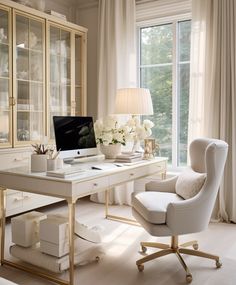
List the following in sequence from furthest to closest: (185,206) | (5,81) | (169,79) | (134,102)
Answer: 1. (169,79)
2. (5,81)
3. (134,102)
4. (185,206)

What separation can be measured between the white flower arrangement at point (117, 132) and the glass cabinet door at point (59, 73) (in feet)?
3.58

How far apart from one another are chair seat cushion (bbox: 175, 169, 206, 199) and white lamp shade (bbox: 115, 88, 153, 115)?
2.37 feet

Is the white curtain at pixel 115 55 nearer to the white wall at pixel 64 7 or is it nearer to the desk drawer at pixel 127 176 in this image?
the white wall at pixel 64 7

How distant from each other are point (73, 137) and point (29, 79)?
127cm

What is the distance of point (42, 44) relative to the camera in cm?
400

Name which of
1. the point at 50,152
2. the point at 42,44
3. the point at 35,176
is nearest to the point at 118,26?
the point at 42,44

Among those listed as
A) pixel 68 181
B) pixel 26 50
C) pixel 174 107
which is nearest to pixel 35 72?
pixel 26 50

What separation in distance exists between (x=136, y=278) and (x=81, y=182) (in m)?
0.81

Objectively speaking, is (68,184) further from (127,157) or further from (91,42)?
(91,42)

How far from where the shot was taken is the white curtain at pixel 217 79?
3.64 m

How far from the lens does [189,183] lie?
2.68m

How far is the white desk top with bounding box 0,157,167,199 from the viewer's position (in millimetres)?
2227

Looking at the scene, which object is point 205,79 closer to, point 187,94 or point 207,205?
point 187,94

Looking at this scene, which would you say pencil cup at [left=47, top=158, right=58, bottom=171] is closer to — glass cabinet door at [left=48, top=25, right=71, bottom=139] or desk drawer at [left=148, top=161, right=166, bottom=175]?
desk drawer at [left=148, top=161, right=166, bottom=175]
